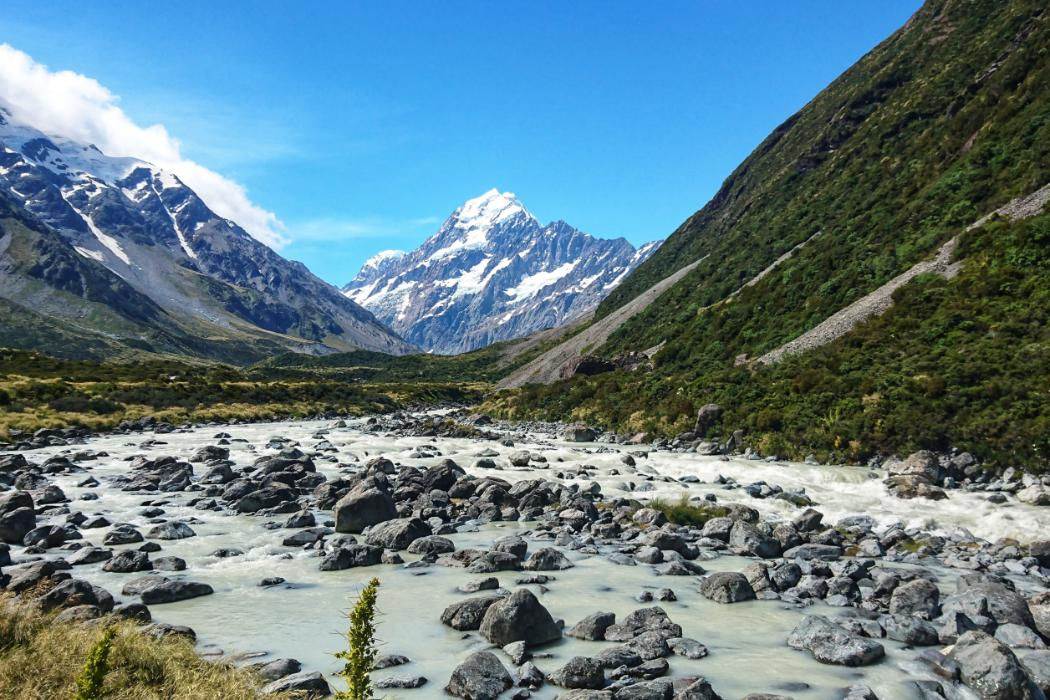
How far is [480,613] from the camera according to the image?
13.7m

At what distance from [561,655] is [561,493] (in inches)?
626

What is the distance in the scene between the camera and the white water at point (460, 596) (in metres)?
11.4

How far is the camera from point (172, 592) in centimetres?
1505

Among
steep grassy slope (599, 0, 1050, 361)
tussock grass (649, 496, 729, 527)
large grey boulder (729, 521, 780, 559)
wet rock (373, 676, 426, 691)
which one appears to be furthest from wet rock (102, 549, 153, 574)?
steep grassy slope (599, 0, 1050, 361)

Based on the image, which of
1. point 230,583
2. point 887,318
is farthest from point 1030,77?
point 230,583

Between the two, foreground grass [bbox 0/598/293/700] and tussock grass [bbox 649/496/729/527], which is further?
tussock grass [bbox 649/496/729/527]

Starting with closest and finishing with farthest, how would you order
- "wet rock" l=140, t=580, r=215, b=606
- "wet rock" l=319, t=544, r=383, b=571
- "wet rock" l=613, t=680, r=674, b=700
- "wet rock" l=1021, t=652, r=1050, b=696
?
"wet rock" l=613, t=680, r=674, b=700 < "wet rock" l=1021, t=652, r=1050, b=696 < "wet rock" l=140, t=580, r=215, b=606 < "wet rock" l=319, t=544, r=383, b=571

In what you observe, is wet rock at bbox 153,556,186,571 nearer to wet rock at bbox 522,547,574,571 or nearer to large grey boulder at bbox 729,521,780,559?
wet rock at bbox 522,547,574,571

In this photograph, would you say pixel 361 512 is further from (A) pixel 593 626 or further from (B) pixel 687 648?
(B) pixel 687 648

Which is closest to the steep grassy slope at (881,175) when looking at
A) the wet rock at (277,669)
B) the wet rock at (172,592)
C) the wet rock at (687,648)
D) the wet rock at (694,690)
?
the wet rock at (687,648)

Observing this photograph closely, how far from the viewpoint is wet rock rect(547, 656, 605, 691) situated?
10.4 metres

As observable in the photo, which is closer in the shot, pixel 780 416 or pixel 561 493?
pixel 561 493

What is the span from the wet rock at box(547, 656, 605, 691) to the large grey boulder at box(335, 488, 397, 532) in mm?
Answer: 13479

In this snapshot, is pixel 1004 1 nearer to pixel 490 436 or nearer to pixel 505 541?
pixel 490 436
